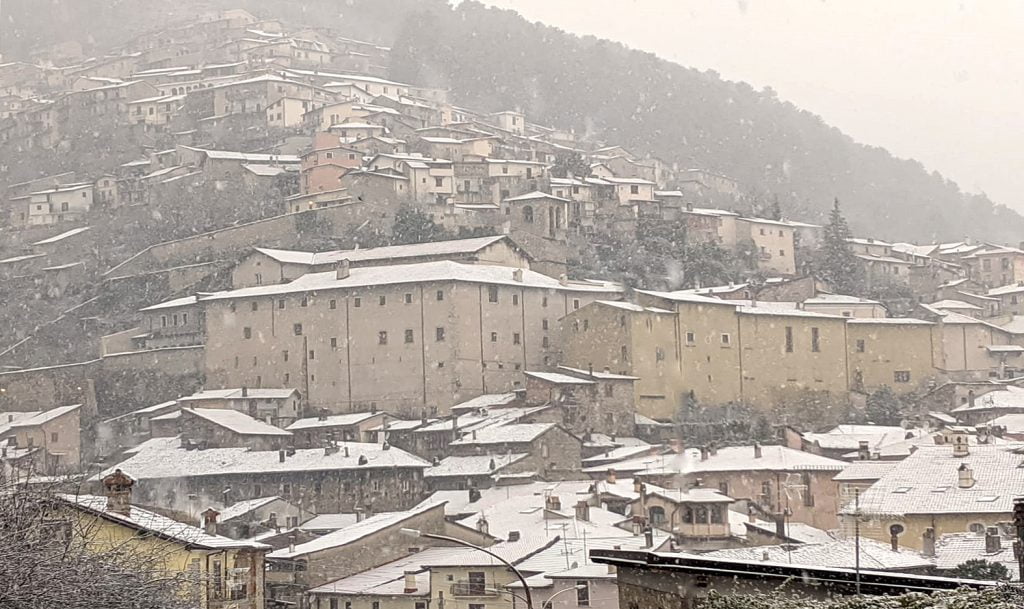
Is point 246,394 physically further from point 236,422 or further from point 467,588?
point 467,588

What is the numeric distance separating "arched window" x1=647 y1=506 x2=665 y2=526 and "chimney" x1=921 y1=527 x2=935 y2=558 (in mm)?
7439

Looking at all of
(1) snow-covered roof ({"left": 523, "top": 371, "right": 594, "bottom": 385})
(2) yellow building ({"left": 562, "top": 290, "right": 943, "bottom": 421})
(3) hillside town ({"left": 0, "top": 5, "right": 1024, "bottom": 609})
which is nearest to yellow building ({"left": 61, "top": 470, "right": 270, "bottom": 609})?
(3) hillside town ({"left": 0, "top": 5, "right": 1024, "bottom": 609})

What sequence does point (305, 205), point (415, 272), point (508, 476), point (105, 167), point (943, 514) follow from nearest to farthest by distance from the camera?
1. point (943, 514)
2. point (508, 476)
3. point (415, 272)
4. point (305, 205)
5. point (105, 167)

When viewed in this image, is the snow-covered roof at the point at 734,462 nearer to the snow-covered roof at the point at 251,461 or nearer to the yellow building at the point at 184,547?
the snow-covered roof at the point at 251,461

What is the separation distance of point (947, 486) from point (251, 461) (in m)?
23.6

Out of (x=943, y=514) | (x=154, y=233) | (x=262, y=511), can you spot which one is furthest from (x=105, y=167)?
(x=943, y=514)

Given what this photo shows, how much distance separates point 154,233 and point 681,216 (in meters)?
25.4

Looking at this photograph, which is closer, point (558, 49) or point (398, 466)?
point (398, 466)

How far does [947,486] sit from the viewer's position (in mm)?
35094

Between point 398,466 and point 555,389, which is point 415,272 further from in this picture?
point 398,466

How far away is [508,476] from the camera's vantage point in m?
47.9

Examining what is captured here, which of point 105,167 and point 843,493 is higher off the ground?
point 105,167

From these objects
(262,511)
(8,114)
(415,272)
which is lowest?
(262,511)

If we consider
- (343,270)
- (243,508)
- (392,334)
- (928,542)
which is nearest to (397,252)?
(343,270)
